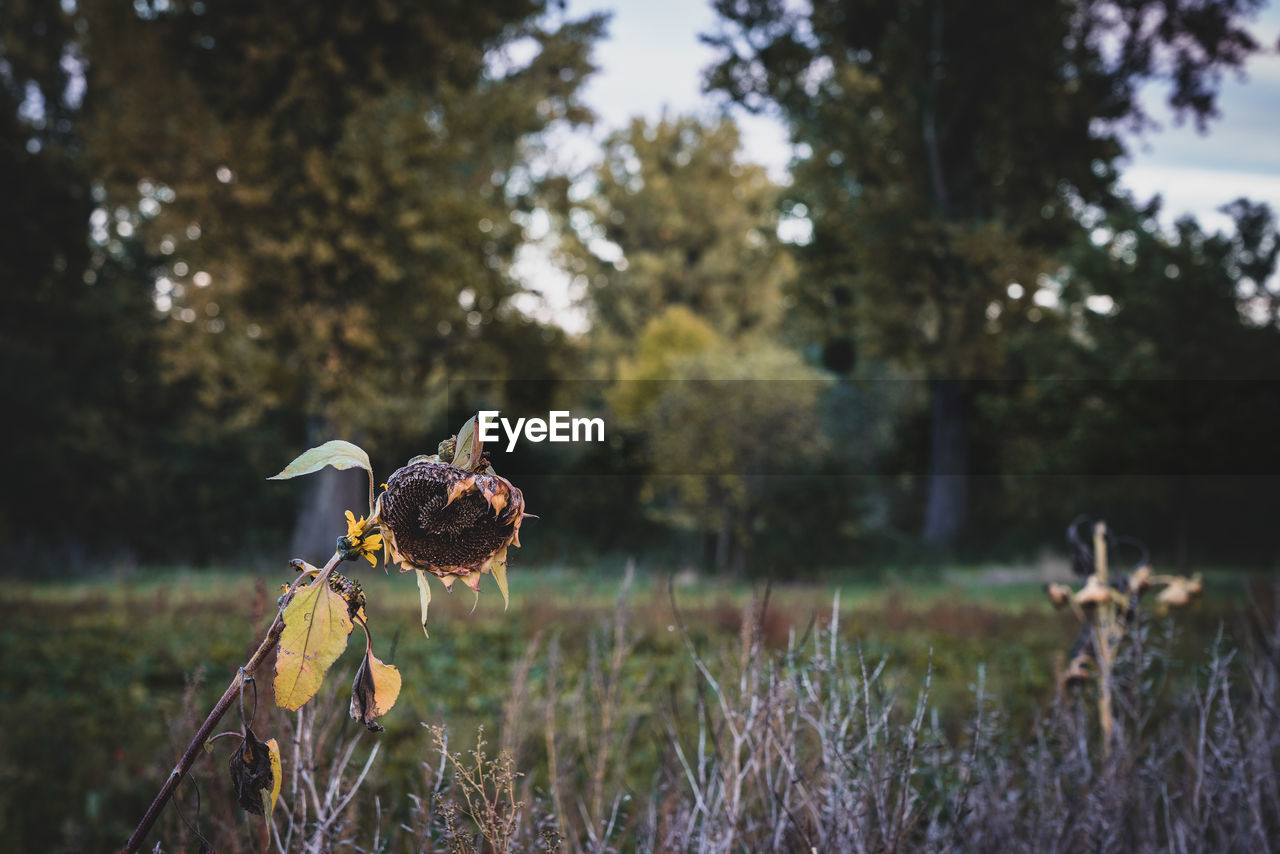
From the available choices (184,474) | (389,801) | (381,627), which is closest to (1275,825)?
(389,801)

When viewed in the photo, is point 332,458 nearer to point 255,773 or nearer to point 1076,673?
point 255,773

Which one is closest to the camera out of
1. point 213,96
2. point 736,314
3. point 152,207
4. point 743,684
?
point 743,684

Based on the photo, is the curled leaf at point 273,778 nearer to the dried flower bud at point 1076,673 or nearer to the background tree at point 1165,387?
the dried flower bud at point 1076,673

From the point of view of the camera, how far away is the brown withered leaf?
62cm

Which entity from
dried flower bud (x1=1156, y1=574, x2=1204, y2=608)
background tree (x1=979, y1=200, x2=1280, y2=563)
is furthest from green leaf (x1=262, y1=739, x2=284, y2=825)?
background tree (x1=979, y1=200, x2=1280, y2=563)

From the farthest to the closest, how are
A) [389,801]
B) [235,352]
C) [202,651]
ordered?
[235,352], [202,651], [389,801]

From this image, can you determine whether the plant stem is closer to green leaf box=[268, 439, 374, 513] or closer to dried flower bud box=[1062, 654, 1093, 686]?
dried flower bud box=[1062, 654, 1093, 686]

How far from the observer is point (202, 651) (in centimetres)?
548

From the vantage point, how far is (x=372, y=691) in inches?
25.2

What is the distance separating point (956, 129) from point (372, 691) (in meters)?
14.9

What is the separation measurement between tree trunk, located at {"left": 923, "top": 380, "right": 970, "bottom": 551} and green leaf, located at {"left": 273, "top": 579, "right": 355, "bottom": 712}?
15.0m

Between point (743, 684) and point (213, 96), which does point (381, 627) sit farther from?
point (213, 96)

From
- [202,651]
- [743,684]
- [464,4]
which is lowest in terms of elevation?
[202,651]

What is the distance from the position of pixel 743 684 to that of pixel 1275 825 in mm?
1570
